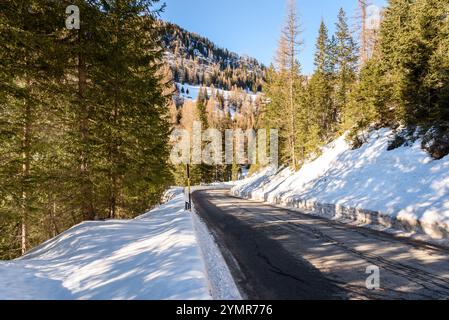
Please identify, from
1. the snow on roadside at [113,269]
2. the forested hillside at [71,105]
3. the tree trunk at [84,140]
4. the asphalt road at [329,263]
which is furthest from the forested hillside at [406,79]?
the tree trunk at [84,140]

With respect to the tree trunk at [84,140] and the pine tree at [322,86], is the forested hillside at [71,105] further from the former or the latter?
the pine tree at [322,86]

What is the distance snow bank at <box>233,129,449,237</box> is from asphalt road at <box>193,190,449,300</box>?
1775 millimetres

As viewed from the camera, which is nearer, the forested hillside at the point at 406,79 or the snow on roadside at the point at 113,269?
the snow on roadside at the point at 113,269

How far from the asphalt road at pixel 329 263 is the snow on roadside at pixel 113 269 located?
1.10 m

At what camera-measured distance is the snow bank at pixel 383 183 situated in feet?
36.3

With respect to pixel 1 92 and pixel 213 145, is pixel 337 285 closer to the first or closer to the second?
pixel 1 92

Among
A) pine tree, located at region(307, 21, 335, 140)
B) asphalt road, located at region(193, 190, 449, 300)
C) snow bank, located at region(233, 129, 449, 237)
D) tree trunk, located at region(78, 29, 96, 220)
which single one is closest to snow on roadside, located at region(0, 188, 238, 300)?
asphalt road, located at region(193, 190, 449, 300)

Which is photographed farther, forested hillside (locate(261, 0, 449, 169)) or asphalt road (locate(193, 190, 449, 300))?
forested hillside (locate(261, 0, 449, 169))

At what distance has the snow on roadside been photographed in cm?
552

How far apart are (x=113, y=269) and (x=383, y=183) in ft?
41.4

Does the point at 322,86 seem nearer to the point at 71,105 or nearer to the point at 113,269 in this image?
the point at 71,105

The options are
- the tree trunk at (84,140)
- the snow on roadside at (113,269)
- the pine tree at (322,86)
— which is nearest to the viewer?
the snow on roadside at (113,269)

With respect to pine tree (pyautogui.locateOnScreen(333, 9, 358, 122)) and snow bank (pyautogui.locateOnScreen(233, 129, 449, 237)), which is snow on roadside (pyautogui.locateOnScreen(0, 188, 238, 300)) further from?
pine tree (pyautogui.locateOnScreen(333, 9, 358, 122))

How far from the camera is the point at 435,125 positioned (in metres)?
15.6
